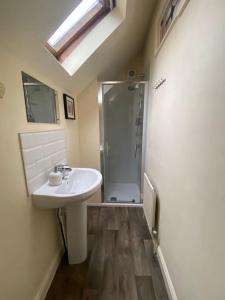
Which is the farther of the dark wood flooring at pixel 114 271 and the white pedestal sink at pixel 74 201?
the dark wood flooring at pixel 114 271

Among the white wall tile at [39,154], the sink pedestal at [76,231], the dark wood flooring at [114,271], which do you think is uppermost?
the white wall tile at [39,154]

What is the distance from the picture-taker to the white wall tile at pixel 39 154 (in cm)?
106

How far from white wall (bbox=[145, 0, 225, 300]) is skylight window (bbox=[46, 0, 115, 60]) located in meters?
0.83

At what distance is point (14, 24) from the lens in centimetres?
80

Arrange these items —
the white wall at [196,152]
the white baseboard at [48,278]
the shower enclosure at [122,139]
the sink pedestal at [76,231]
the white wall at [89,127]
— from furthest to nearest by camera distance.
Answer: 1. the shower enclosure at [122,139]
2. the white wall at [89,127]
3. the sink pedestal at [76,231]
4. the white baseboard at [48,278]
5. the white wall at [196,152]

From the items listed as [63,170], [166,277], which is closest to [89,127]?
[63,170]

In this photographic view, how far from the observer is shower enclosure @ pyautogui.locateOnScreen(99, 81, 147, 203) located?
237 cm

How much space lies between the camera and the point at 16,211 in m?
0.94

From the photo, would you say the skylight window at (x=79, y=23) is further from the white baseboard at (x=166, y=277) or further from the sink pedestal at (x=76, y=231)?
the white baseboard at (x=166, y=277)

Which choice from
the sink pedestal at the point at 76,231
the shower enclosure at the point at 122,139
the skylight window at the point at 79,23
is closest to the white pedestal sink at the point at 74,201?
the sink pedestal at the point at 76,231

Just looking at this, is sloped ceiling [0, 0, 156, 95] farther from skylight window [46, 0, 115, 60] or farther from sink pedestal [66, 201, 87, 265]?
sink pedestal [66, 201, 87, 265]

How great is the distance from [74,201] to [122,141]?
1.86 meters

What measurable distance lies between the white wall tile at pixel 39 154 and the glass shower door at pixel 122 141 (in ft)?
3.24

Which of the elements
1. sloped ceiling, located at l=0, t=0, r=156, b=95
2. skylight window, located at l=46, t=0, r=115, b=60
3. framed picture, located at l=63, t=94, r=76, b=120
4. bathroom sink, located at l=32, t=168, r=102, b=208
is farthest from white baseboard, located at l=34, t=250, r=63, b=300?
skylight window, located at l=46, t=0, r=115, b=60
